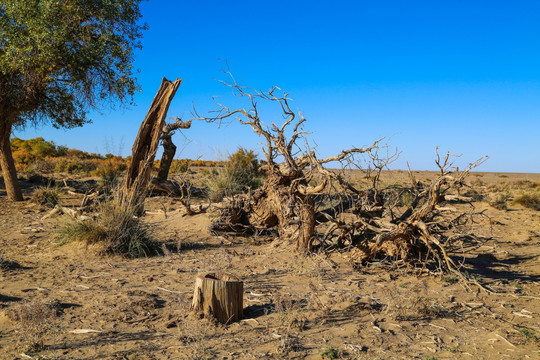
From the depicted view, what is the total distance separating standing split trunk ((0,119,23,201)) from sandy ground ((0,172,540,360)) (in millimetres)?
4603

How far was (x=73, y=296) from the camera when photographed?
5.14 m

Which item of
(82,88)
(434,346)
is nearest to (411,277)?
(434,346)

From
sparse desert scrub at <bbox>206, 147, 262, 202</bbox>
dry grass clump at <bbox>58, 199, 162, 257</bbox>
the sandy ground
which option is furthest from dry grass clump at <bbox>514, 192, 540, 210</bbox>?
dry grass clump at <bbox>58, 199, 162, 257</bbox>

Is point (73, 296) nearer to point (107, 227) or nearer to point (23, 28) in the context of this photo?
point (107, 227)

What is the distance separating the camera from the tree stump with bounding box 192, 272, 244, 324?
4.38 metres

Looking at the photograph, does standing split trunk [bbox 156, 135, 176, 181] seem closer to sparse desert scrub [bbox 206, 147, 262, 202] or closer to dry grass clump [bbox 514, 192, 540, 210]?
sparse desert scrub [bbox 206, 147, 262, 202]

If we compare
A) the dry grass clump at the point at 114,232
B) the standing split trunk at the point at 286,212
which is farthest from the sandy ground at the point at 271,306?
the standing split trunk at the point at 286,212

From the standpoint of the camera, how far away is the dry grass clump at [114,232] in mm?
7078

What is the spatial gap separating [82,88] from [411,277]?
31.5 feet

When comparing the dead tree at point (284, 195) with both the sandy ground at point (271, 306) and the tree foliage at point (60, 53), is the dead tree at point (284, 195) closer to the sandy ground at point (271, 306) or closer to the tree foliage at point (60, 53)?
the sandy ground at point (271, 306)

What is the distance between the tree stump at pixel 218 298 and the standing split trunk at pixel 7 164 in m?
9.83

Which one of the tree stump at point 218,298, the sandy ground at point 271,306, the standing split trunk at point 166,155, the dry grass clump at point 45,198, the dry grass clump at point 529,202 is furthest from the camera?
the dry grass clump at point 529,202

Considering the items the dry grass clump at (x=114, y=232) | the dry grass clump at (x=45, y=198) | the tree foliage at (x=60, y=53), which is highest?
the tree foliage at (x=60, y=53)

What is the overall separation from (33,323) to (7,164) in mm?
9514
